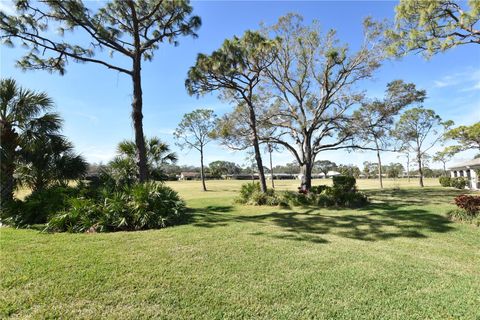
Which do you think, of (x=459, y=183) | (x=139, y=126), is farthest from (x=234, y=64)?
(x=459, y=183)

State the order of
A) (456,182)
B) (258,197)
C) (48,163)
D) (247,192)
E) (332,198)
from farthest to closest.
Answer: (456,182)
(247,192)
(258,197)
(332,198)
(48,163)

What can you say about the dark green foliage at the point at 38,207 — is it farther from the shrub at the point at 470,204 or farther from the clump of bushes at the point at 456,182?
the clump of bushes at the point at 456,182

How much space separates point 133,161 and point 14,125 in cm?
409

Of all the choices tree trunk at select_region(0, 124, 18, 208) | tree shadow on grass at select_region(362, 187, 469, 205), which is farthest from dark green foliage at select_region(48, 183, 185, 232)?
tree shadow on grass at select_region(362, 187, 469, 205)

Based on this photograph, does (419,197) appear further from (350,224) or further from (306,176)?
(350,224)

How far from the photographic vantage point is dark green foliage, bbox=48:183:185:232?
7148mm

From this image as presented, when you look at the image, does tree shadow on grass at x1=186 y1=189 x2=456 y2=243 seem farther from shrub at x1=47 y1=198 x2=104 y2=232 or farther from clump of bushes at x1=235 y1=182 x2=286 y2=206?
shrub at x1=47 y1=198 x2=104 y2=232

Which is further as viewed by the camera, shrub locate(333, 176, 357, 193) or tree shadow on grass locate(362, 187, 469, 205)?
shrub locate(333, 176, 357, 193)

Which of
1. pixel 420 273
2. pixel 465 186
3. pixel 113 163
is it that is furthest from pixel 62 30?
pixel 465 186

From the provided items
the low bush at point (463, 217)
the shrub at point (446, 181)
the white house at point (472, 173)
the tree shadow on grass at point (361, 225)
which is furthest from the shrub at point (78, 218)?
the shrub at point (446, 181)

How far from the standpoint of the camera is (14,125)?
8648 mm

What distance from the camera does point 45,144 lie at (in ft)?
29.8

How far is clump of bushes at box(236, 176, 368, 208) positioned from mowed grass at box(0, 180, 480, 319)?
6.00m

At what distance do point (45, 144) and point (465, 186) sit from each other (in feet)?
105
